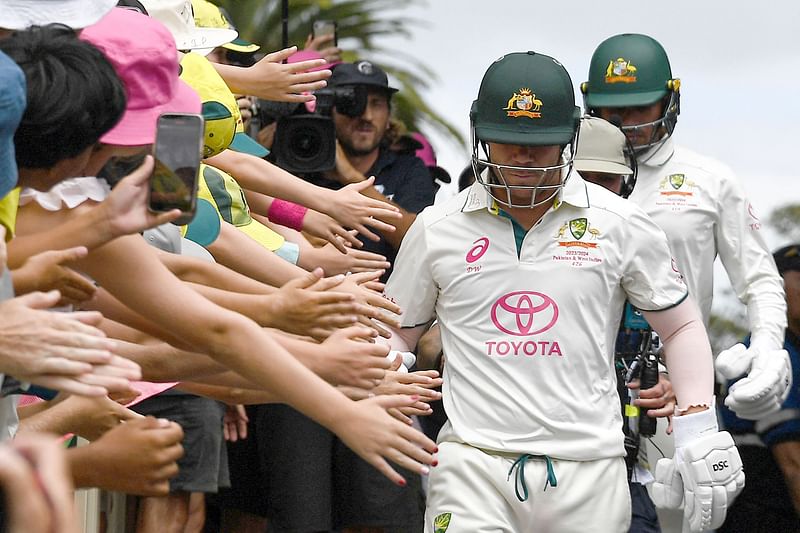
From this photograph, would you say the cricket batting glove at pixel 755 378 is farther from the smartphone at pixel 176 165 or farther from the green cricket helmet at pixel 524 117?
the smartphone at pixel 176 165

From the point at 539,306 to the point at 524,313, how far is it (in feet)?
0.18

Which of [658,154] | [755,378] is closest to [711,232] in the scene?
[658,154]

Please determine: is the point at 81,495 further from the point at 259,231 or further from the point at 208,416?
the point at 259,231

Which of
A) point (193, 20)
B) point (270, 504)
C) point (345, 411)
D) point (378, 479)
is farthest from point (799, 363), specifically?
point (345, 411)

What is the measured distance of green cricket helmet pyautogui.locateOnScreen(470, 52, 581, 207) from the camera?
16.5 ft

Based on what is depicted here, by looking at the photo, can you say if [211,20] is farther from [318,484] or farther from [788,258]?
[788,258]

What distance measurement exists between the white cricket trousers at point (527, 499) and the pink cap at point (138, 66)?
1727mm

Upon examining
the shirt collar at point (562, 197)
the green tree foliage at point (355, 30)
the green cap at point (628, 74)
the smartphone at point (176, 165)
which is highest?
the smartphone at point (176, 165)

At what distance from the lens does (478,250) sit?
502 cm

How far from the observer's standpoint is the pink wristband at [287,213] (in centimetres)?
561

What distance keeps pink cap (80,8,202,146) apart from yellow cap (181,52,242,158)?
1073mm

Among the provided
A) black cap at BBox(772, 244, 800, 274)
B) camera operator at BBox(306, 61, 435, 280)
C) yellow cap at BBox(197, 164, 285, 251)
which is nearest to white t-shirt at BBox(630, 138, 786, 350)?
black cap at BBox(772, 244, 800, 274)

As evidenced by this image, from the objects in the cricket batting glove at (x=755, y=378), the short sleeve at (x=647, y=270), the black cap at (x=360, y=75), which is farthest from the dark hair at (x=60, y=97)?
the black cap at (x=360, y=75)

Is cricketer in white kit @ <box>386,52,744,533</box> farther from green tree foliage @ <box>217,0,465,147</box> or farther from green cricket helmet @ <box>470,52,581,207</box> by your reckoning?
green tree foliage @ <box>217,0,465,147</box>
